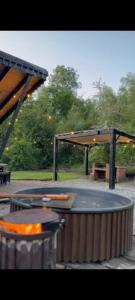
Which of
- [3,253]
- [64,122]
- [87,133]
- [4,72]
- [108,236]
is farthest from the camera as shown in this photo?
[64,122]

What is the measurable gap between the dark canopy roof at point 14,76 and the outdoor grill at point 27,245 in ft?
13.6

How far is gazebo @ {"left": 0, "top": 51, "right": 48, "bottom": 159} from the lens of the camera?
551 cm

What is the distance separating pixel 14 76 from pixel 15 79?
256mm

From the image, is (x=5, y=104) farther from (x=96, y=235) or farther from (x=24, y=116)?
(x=24, y=116)

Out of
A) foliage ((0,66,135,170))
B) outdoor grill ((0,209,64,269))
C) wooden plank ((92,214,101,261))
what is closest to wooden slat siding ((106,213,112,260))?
wooden plank ((92,214,101,261))

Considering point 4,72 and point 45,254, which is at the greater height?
point 4,72

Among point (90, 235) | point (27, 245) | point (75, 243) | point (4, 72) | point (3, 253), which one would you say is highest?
point (4, 72)

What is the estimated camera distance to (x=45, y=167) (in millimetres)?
20656

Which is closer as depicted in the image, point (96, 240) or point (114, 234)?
point (96, 240)

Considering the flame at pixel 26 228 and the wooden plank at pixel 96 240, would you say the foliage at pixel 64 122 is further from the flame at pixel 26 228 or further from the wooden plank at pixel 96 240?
the flame at pixel 26 228

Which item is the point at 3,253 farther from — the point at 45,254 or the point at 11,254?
the point at 45,254

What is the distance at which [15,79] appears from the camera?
6.62 meters

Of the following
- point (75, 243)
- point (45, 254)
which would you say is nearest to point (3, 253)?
point (45, 254)
